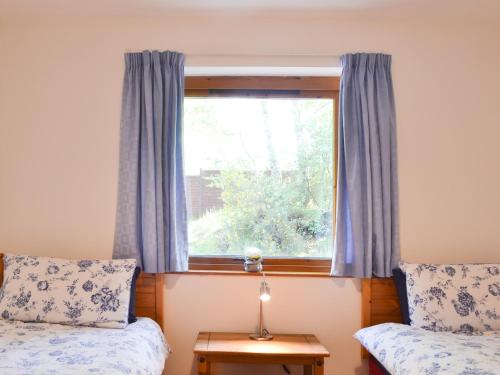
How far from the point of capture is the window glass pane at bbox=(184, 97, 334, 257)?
2781 millimetres

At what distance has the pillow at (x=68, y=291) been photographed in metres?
2.22

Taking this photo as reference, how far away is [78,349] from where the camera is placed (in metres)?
1.84

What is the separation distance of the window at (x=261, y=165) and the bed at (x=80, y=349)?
71 centimetres

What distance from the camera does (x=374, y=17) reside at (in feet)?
8.59

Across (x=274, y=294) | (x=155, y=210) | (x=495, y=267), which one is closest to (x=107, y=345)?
(x=155, y=210)

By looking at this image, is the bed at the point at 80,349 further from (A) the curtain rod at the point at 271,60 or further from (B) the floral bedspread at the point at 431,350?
(A) the curtain rod at the point at 271,60

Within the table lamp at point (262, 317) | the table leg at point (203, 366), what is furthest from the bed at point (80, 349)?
the table lamp at point (262, 317)

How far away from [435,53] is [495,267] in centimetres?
131

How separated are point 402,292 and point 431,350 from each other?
1.88 feet

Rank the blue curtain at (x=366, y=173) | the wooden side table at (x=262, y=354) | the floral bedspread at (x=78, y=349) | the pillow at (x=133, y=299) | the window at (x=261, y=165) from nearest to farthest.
A: the floral bedspread at (x=78, y=349) → the wooden side table at (x=262, y=354) → the pillow at (x=133, y=299) → the blue curtain at (x=366, y=173) → the window at (x=261, y=165)

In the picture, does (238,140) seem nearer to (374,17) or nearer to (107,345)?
(374,17)

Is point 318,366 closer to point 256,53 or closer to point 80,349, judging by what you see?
point 80,349

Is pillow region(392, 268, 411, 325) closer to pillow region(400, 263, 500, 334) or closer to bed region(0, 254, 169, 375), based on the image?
pillow region(400, 263, 500, 334)

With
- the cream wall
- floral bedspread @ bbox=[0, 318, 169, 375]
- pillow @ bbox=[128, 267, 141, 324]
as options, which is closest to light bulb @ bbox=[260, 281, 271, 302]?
the cream wall
